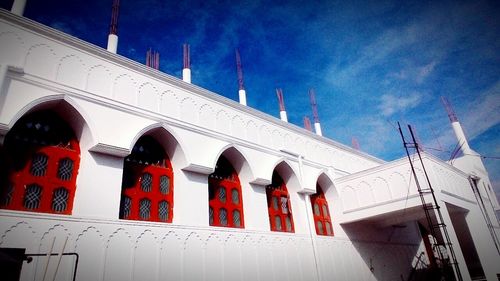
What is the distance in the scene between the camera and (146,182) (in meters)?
8.25

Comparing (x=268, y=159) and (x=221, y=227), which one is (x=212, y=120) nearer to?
(x=268, y=159)

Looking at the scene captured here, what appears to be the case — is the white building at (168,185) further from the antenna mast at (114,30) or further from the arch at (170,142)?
the antenna mast at (114,30)

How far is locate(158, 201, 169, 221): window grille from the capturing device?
26.6 ft

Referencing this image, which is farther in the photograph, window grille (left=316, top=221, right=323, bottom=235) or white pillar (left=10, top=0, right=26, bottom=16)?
window grille (left=316, top=221, right=323, bottom=235)

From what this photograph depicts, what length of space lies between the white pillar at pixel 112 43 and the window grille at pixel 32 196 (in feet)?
13.6

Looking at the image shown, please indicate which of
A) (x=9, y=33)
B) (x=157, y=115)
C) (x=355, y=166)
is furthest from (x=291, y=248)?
(x=9, y=33)

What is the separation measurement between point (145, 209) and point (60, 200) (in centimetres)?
192

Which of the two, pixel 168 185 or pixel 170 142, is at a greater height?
pixel 170 142

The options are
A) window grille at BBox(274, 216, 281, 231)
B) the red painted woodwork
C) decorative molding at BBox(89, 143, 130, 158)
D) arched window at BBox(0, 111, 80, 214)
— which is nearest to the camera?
arched window at BBox(0, 111, 80, 214)

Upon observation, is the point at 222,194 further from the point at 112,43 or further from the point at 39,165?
the point at 112,43

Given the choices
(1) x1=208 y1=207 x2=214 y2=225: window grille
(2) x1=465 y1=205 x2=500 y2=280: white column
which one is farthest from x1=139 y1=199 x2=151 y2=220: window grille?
(2) x1=465 y1=205 x2=500 y2=280: white column

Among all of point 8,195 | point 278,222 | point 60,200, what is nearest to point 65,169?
point 60,200

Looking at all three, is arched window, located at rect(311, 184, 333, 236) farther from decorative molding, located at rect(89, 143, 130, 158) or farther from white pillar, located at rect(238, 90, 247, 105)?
decorative molding, located at rect(89, 143, 130, 158)

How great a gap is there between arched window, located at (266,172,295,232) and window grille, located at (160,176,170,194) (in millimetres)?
3981
